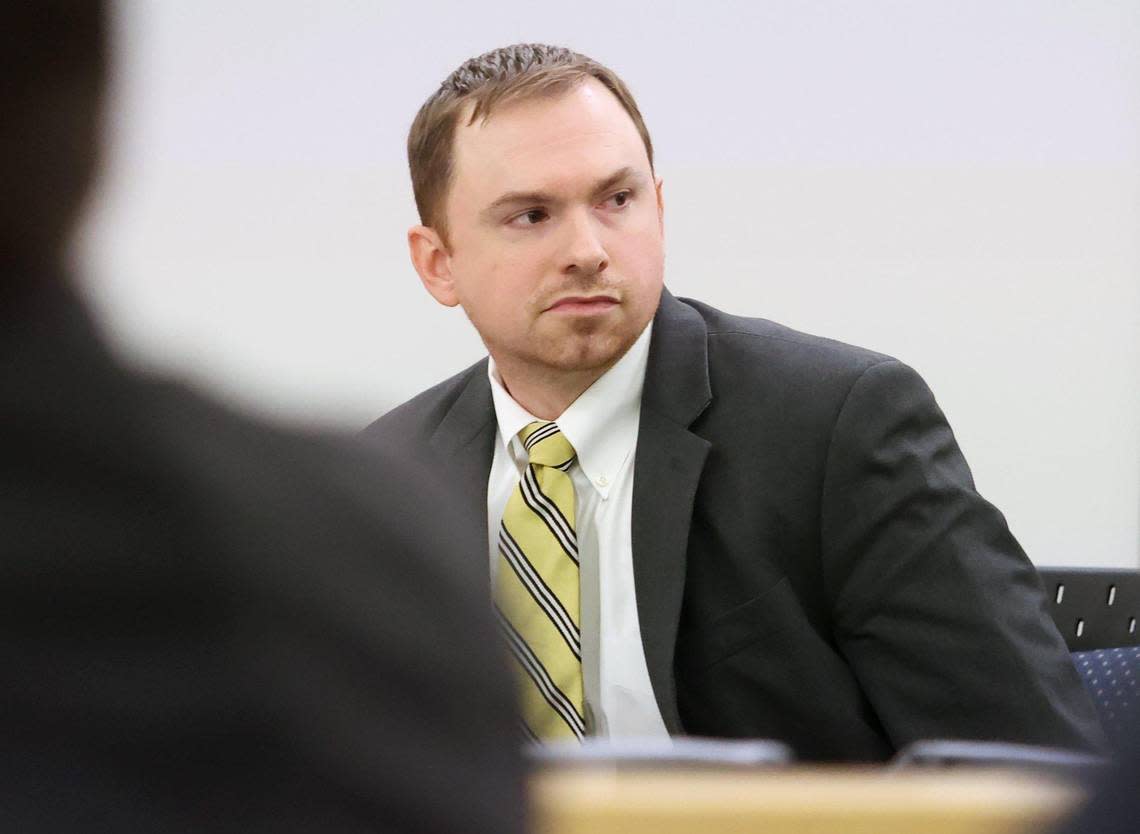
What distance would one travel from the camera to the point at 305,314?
324 cm

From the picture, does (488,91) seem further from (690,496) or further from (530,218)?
(690,496)

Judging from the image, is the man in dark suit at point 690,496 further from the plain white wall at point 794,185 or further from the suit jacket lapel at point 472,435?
the plain white wall at point 794,185

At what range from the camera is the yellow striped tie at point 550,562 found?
5.89 feet

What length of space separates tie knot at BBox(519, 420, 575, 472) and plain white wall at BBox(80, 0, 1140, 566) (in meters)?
1.25

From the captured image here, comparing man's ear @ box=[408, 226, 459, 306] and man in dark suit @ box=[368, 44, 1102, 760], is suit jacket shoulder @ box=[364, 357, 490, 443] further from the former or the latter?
man's ear @ box=[408, 226, 459, 306]

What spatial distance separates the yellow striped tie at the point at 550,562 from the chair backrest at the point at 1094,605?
1.87 ft

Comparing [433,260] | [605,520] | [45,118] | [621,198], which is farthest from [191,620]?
[433,260]

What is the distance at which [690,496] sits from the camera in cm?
186

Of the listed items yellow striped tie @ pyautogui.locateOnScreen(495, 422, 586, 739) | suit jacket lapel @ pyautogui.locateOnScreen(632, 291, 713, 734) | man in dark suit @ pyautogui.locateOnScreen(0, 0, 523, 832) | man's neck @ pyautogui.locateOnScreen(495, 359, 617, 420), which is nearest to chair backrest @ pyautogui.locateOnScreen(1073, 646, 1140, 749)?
suit jacket lapel @ pyautogui.locateOnScreen(632, 291, 713, 734)

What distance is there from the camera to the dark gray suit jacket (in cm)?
174

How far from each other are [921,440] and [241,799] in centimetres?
157

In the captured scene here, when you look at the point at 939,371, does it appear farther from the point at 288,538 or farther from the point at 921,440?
the point at 288,538

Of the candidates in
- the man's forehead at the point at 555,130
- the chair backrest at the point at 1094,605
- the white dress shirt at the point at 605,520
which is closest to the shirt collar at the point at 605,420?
the white dress shirt at the point at 605,520

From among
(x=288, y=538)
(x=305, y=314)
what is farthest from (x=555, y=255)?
(x=288, y=538)
